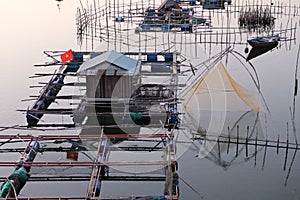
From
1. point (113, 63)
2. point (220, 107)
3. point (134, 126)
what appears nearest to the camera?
point (134, 126)

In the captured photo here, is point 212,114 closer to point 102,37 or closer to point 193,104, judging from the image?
point 193,104

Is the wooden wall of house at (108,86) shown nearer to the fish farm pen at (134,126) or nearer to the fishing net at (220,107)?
the fish farm pen at (134,126)

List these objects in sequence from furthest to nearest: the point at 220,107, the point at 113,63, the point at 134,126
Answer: the point at 220,107, the point at 113,63, the point at 134,126

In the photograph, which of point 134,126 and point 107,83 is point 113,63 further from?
point 134,126

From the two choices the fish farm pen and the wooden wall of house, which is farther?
the wooden wall of house

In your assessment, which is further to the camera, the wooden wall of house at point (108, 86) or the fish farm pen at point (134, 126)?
the wooden wall of house at point (108, 86)

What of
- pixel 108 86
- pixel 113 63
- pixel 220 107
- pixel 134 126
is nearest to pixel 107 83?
pixel 108 86

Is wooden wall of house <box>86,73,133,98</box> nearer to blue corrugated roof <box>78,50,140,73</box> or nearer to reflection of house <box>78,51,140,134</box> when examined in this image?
reflection of house <box>78,51,140,134</box>

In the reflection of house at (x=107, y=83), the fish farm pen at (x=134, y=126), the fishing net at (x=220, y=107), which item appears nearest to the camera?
the fish farm pen at (x=134, y=126)

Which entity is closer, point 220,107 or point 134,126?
point 134,126

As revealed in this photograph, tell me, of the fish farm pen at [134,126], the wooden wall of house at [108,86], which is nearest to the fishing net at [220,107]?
the fish farm pen at [134,126]

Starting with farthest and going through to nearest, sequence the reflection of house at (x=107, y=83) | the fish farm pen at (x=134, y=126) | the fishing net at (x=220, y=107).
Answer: the reflection of house at (x=107, y=83)
the fishing net at (x=220, y=107)
the fish farm pen at (x=134, y=126)

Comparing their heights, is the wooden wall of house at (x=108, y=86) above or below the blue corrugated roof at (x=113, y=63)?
below

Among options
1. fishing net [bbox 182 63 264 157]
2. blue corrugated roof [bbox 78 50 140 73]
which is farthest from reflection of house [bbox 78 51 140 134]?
fishing net [bbox 182 63 264 157]
